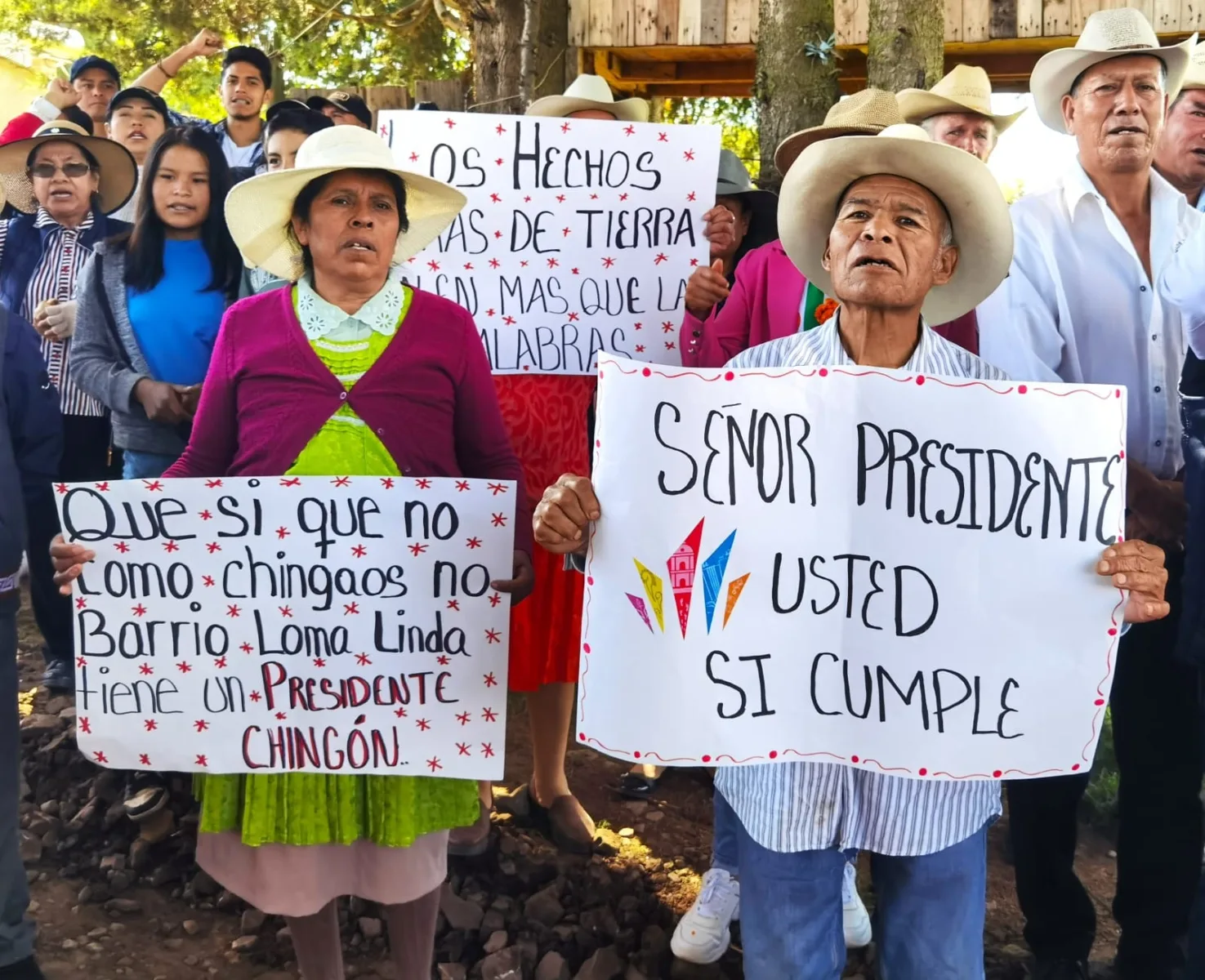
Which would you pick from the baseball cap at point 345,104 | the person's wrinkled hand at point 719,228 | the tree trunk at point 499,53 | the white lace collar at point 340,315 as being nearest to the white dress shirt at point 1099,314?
the person's wrinkled hand at point 719,228

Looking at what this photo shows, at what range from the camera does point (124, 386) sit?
367cm

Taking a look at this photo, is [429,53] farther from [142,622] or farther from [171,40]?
[142,622]

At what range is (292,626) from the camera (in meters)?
2.56

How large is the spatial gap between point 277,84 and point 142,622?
22.8ft

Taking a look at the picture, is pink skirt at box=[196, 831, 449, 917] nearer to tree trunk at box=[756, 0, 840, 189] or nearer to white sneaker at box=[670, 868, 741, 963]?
white sneaker at box=[670, 868, 741, 963]

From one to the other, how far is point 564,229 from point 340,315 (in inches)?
49.1

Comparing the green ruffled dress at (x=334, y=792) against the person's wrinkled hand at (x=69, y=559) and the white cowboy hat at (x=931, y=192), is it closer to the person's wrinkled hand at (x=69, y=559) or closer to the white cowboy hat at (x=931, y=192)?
the person's wrinkled hand at (x=69, y=559)

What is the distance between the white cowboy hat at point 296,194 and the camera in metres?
2.59

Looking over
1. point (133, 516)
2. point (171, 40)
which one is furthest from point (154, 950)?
point (171, 40)

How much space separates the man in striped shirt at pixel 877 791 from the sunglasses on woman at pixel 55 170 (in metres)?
3.78

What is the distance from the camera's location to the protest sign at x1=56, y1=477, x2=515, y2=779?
2.51 m

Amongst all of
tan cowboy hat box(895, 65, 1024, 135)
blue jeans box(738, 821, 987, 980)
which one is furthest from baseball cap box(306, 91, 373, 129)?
blue jeans box(738, 821, 987, 980)

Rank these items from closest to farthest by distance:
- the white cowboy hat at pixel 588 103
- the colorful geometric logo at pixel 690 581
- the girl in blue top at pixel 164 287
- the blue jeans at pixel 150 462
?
the colorful geometric logo at pixel 690 581 < the girl in blue top at pixel 164 287 < the blue jeans at pixel 150 462 < the white cowboy hat at pixel 588 103

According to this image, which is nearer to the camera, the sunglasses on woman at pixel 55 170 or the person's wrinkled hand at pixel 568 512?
the person's wrinkled hand at pixel 568 512
